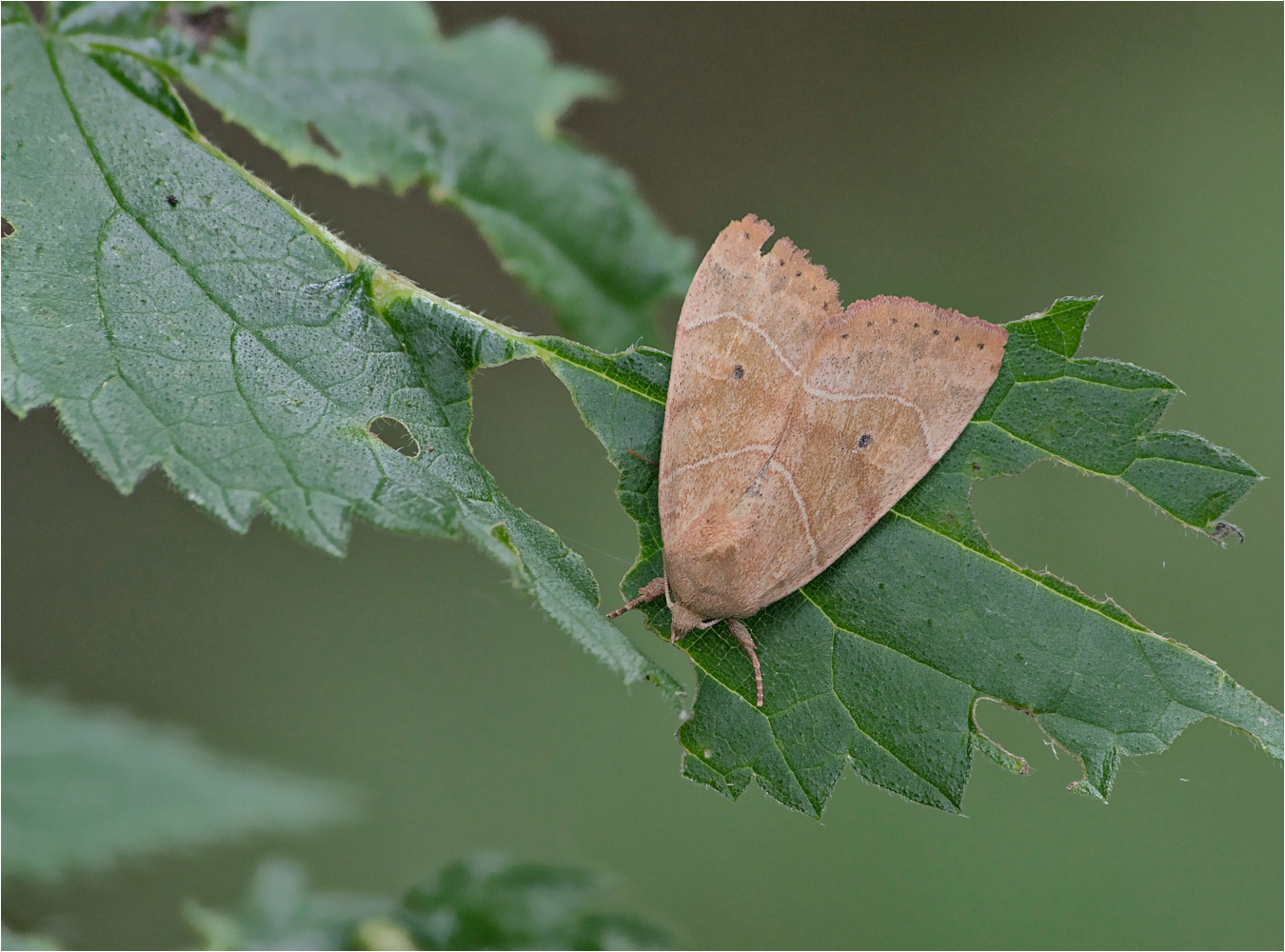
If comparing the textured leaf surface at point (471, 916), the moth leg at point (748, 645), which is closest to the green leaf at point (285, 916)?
the textured leaf surface at point (471, 916)

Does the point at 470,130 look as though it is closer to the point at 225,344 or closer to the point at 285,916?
the point at 225,344

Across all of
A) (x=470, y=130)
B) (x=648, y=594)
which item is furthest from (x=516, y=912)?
(x=470, y=130)

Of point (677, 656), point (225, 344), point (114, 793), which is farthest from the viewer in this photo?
point (677, 656)

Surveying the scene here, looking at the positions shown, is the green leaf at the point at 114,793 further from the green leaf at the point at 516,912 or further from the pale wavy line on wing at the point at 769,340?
the pale wavy line on wing at the point at 769,340

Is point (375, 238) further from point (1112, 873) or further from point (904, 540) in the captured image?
Answer: point (1112, 873)

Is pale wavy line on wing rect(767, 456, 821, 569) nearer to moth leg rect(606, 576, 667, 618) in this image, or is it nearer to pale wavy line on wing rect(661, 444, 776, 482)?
pale wavy line on wing rect(661, 444, 776, 482)

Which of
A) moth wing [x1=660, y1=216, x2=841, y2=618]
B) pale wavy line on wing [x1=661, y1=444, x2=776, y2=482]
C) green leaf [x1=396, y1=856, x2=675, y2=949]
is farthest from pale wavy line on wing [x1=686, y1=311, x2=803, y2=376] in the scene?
green leaf [x1=396, y1=856, x2=675, y2=949]
